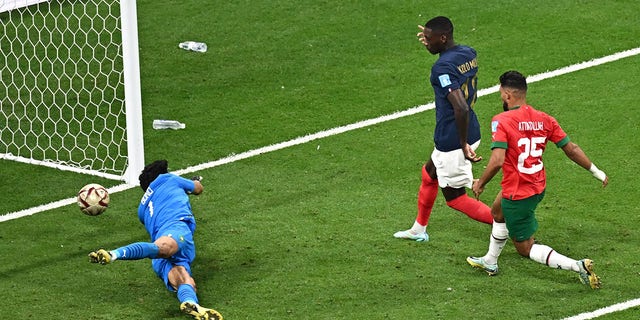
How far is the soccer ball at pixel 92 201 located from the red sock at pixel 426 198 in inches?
102

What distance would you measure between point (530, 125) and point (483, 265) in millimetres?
1273

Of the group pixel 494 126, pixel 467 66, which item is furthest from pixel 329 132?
pixel 494 126

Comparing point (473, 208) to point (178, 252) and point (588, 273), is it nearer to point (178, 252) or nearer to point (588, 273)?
point (588, 273)

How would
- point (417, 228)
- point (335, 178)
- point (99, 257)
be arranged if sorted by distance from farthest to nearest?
point (335, 178)
point (417, 228)
point (99, 257)

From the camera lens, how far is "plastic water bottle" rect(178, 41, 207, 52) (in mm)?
14883

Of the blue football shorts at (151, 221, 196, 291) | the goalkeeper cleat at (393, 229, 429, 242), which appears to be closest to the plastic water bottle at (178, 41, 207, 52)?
the goalkeeper cleat at (393, 229, 429, 242)

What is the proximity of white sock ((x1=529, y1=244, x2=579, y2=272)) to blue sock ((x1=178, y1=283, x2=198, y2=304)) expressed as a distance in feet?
8.50

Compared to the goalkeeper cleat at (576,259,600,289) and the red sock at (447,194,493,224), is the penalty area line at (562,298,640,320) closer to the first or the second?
the goalkeeper cleat at (576,259,600,289)

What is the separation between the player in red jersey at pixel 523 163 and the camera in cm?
936

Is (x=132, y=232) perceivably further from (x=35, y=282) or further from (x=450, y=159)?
(x=450, y=159)

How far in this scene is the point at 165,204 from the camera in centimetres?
1001

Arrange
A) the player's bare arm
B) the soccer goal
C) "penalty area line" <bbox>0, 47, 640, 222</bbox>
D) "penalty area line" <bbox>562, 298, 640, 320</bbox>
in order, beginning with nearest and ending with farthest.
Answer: "penalty area line" <bbox>562, 298, 640, 320</bbox>
the player's bare arm
"penalty area line" <bbox>0, 47, 640, 222</bbox>
the soccer goal

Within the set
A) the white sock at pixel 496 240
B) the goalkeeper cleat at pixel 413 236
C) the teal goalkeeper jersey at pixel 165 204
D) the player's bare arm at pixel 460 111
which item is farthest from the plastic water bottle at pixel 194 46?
the white sock at pixel 496 240

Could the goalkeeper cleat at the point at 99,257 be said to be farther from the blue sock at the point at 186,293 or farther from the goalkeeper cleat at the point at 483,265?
the goalkeeper cleat at the point at 483,265
